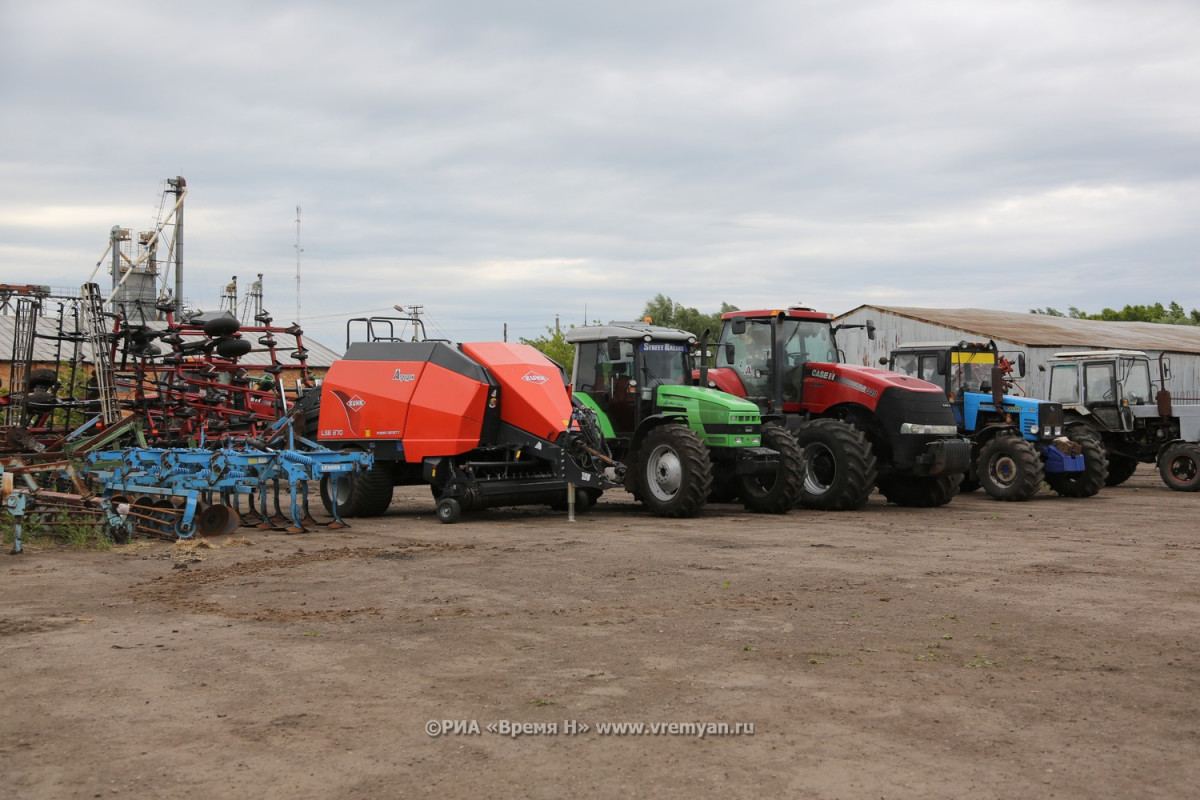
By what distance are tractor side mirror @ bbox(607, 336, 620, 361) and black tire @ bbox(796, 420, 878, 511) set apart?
2761mm

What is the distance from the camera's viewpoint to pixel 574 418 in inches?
571

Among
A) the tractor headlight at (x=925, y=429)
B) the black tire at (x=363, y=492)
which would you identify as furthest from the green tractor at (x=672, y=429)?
the black tire at (x=363, y=492)

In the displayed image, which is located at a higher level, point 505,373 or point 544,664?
point 505,373

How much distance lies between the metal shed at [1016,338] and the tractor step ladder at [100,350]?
20452mm

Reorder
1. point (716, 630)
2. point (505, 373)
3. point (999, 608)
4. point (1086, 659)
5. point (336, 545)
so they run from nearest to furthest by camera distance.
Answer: point (1086, 659) < point (716, 630) < point (999, 608) < point (336, 545) < point (505, 373)

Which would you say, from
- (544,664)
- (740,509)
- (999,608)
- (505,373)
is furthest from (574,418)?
(544,664)

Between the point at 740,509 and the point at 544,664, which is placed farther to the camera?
the point at 740,509

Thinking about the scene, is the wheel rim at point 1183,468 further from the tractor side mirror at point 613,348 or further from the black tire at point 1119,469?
the tractor side mirror at point 613,348

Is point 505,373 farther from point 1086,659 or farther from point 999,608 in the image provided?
point 1086,659

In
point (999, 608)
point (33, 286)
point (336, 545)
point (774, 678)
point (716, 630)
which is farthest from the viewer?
point (33, 286)

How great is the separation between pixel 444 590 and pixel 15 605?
3125mm

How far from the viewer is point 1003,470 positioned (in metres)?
17.4

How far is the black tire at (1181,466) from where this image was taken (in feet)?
64.1

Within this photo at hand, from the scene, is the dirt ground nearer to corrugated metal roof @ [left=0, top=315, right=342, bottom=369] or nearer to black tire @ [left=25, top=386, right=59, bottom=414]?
black tire @ [left=25, top=386, right=59, bottom=414]
